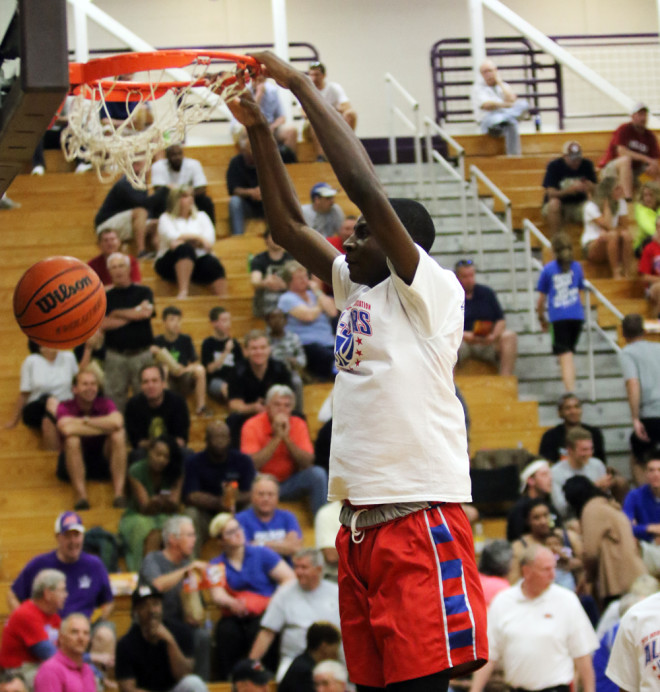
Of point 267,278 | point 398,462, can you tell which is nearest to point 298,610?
point 267,278

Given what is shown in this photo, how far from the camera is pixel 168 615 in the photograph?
8562mm

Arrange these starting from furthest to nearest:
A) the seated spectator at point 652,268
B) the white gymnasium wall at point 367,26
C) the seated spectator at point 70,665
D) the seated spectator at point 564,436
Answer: the white gymnasium wall at point 367,26, the seated spectator at point 652,268, the seated spectator at point 564,436, the seated spectator at point 70,665

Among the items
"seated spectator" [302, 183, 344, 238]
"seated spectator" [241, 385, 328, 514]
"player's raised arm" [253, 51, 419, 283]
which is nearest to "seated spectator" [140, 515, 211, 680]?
"seated spectator" [241, 385, 328, 514]

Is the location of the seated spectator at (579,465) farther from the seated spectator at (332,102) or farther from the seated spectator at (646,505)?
the seated spectator at (332,102)

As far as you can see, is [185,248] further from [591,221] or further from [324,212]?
[591,221]

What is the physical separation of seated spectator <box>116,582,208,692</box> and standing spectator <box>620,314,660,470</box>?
5054 millimetres

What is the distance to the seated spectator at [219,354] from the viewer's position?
11.2 meters

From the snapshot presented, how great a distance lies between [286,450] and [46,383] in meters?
2.30

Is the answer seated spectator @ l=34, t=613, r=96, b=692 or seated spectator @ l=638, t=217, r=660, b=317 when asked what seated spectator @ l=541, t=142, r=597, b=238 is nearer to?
seated spectator @ l=638, t=217, r=660, b=317

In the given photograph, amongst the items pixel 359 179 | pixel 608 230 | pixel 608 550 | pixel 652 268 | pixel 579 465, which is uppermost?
pixel 359 179

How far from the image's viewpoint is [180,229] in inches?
506

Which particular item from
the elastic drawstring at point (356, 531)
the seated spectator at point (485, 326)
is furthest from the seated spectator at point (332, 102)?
the elastic drawstring at point (356, 531)

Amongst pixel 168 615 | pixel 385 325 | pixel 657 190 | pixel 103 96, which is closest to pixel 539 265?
pixel 657 190

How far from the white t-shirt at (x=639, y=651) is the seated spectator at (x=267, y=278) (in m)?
7.40
